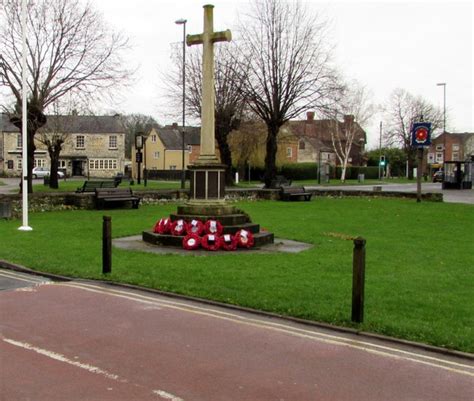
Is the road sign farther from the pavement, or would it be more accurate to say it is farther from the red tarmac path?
the red tarmac path

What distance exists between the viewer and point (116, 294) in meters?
7.70

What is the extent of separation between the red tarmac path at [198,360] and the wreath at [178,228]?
212 inches

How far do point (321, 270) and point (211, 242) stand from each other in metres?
3.09

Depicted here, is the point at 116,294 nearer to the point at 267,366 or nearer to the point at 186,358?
the point at 186,358

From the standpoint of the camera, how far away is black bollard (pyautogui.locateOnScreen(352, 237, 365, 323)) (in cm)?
628

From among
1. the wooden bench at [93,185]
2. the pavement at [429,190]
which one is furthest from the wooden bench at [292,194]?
the wooden bench at [93,185]

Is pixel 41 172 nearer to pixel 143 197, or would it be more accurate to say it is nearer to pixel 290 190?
pixel 143 197

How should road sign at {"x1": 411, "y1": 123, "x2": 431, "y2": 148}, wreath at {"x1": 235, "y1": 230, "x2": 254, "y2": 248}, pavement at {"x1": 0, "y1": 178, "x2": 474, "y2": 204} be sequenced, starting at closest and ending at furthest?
wreath at {"x1": 235, "y1": 230, "x2": 254, "y2": 248} < road sign at {"x1": 411, "y1": 123, "x2": 431, "y2": 148} < pavement at {"x1": 0, "y1": 178, "x2": 474, "y2": 204}

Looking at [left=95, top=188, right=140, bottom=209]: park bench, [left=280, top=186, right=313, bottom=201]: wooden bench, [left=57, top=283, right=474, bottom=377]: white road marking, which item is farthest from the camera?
[left=280, top=186, right=313, bottom=201]: wooden bench

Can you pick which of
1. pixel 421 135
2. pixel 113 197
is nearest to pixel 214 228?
pixel 113 197

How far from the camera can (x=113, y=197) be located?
23250 millimetres

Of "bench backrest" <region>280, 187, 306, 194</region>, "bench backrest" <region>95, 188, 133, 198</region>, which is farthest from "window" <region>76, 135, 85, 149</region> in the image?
"bench backrest" <region>95, 188, 133, 198</region>

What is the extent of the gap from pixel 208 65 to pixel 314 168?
56.4m

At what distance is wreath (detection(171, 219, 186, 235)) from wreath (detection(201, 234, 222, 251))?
71 centimetres
